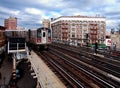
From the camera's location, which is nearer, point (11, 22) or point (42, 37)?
point (42, 37)

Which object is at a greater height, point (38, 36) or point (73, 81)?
point (38, 36)

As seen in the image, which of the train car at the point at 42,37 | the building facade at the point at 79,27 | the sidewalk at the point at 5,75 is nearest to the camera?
the sidewalk at the point at 5,75

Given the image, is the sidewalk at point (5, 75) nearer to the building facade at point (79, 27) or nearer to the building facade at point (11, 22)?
the building facade at point (79, 27)

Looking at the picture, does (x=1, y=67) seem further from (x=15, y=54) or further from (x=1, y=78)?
(x=1, y=78)

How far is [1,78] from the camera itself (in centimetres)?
2227

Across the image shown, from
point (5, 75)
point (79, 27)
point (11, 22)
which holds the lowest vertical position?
point (5, 75)

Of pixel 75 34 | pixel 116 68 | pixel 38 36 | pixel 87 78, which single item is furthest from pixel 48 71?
pixel 75 34

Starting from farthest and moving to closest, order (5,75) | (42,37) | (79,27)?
(79,27)
(42,37)
(5,75)

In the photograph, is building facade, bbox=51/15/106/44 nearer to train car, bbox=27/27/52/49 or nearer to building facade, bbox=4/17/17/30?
building facade, bbox=4/17/17/30

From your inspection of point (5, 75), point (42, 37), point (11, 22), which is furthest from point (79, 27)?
point (5, 75)

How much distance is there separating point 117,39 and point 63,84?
37.2 metres

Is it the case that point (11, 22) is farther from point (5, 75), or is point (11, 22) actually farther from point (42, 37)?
point (5, 75)

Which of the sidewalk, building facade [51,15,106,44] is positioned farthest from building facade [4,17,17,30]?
the sidewalk

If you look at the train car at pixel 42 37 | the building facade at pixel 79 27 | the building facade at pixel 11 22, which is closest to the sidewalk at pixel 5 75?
the train car at pixel 42 37
